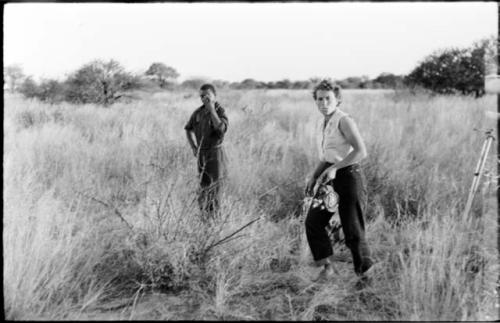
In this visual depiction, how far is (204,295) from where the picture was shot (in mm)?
3143

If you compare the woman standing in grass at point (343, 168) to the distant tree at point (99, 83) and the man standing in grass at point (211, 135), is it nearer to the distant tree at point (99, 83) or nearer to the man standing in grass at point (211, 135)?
the man standing in grass at point (211, 135)

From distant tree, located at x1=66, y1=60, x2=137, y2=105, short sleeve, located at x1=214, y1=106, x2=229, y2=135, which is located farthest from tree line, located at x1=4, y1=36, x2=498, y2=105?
short sleeve, located at x1=214, y1=106, x2=229, y2=135

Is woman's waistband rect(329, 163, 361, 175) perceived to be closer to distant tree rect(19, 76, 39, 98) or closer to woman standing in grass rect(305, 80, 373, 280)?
woman standing in grass rect(305, 80, 373, 280)

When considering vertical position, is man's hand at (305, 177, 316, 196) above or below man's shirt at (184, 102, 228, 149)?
below

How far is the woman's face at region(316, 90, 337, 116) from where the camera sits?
3.06m

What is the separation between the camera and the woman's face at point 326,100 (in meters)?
3.06

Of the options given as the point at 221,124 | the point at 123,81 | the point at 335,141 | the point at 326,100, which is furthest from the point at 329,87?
the point at 123,81

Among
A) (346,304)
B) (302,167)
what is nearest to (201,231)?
(346,304)

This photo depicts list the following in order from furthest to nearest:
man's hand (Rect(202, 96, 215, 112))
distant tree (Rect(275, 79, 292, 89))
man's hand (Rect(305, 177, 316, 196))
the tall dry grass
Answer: distant tree (Rect(275, 79, 292, 89))
man's hand (Rect(202, 96, 215, 112))
man's hand (Rect(305, 177, 316, 196))
the tall dry grass

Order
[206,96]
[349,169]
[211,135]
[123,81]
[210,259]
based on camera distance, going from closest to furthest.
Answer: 1. [349,169]
2. [210,259]
3. [206,96]
4. [211,135]
5. [123,81]

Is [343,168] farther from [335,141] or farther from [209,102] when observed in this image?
[209,102]

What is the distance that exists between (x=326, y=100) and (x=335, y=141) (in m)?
0.30

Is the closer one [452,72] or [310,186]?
[310,186]

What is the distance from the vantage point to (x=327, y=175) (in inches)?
119
